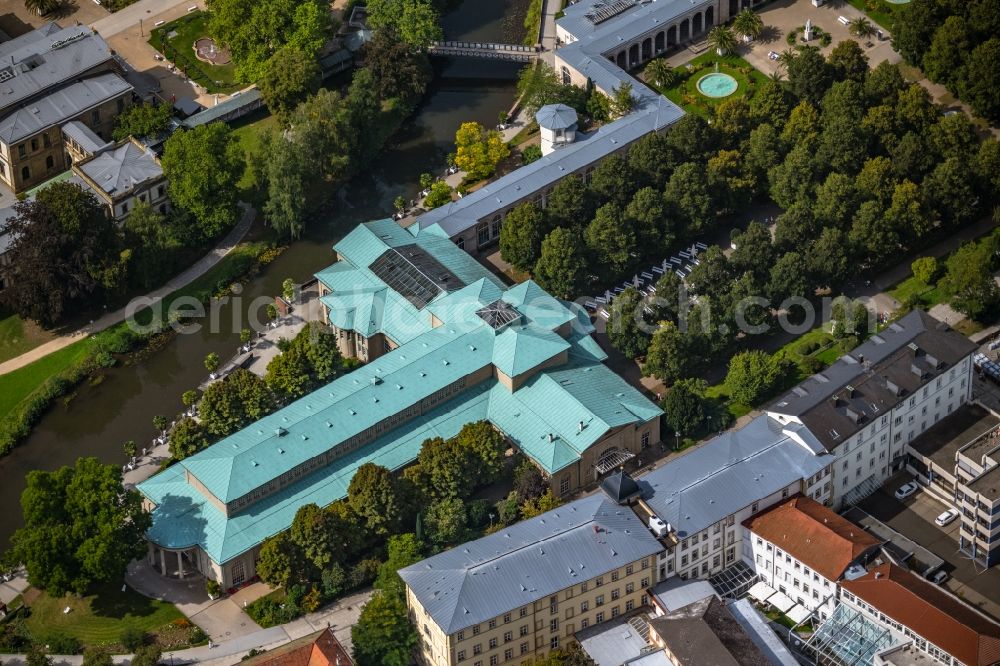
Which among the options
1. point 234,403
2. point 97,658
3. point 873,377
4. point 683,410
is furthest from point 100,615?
point 873,377

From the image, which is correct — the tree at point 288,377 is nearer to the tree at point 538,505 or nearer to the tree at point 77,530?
the tree at point 77,530

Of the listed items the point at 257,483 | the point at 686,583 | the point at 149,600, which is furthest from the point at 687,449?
the point at 149,600

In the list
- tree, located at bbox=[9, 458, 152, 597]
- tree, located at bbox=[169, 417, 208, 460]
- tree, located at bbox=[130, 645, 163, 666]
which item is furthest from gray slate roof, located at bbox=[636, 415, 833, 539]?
tree, located at bbox=[9, 458, 152, 597]

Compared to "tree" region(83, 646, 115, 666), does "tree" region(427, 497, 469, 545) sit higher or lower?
higher

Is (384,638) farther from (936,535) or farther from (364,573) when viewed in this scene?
(936,535)

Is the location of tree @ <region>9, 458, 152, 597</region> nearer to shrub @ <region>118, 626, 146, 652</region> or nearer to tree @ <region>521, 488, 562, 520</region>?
shrub @ <region>118, 626, 146, 652</region>

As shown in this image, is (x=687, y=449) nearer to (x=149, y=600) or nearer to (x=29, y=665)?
(x=149, y=600)
